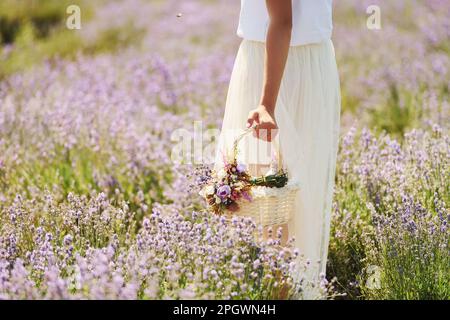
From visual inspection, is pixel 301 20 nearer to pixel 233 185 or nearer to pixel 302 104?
pixel 302 104

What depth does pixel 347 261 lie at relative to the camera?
3.21 metres

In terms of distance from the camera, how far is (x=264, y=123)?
2.52 meters

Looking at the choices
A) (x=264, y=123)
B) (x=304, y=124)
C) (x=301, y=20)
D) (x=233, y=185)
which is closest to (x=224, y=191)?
(x=233, y=185)

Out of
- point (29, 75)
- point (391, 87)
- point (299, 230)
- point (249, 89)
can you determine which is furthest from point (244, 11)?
point (29, 75)

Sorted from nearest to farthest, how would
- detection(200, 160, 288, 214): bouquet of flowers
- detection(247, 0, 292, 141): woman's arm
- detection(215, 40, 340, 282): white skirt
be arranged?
detection(247, 0, 292, 141): woman's arm < detection(200, 160, 288, 214): bouquet of flowers < detection(215, 40, 340, 282): white skirt

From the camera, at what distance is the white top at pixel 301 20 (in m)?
2.68

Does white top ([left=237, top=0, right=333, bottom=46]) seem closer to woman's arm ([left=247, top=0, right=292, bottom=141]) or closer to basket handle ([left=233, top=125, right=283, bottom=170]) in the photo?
woman's arm ([left=247, top=0, right=292, bottom=141])

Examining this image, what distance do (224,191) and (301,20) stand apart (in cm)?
75

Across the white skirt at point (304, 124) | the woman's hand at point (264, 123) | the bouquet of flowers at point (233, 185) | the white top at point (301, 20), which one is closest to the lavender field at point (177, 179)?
the bouquet of flowers at point (233, 185)

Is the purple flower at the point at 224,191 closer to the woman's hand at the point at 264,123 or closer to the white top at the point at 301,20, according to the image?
the woman's hand at the point at 264,123

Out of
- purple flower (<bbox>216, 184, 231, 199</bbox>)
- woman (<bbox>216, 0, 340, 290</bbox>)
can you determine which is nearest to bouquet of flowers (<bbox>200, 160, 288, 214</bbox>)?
purple flower (<bbox>216, 184, 231, 199</bbox>)

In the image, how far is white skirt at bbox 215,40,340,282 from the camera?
278 cm

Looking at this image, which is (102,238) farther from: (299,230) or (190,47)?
(190,47)
